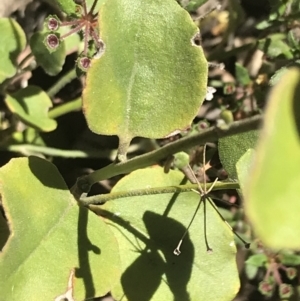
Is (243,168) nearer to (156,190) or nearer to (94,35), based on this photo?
(156,190)

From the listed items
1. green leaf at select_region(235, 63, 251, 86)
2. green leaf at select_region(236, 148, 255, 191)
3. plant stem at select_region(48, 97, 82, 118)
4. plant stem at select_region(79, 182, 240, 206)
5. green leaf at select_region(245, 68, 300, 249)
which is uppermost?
green leaf at select_region(245, 68, 300, 249)

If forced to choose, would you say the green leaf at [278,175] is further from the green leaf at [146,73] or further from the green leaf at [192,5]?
the green leaf at [192,5]

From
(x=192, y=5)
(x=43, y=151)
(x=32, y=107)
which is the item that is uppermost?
(x=192, y=5)

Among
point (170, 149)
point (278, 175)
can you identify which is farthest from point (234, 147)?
point (278, 175)

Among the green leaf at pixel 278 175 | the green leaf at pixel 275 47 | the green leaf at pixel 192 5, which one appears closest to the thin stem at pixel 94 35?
the green leaf at pixel 192 5

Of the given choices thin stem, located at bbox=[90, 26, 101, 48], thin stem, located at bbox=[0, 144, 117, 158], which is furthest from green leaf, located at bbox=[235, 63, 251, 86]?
thin stem, located at bbox=[90, 26, 101, 48]

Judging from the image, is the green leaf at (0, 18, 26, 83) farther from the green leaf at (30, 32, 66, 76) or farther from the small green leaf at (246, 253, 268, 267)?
the small green leaf at (246, 253, 268, 267)
